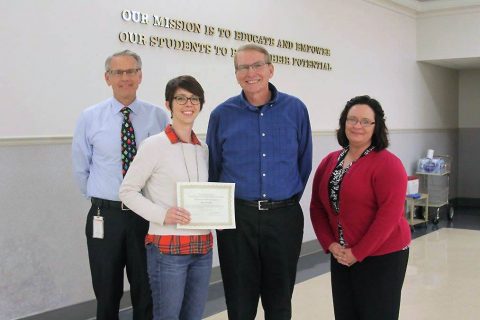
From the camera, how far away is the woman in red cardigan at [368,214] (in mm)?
2457

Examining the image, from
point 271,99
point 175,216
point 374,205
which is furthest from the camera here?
point 271,99

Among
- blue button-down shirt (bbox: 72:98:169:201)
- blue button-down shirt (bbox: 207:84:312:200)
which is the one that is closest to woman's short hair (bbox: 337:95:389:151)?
blue button-down shirt (bbox: 207:84:312:200)

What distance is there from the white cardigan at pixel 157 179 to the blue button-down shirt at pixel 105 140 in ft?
1.68

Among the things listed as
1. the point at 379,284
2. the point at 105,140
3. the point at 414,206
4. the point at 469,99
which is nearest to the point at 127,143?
the point at 105,140

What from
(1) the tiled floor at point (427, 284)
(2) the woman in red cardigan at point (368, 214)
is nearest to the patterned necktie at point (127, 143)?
(2) the woman in red cardigan at point (368, 214)

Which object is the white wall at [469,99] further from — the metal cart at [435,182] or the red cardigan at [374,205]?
the red cardigan at [374,205]

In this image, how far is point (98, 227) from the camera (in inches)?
117

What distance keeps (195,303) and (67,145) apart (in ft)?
5.93

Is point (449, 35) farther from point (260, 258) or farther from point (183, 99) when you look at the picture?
point (183, 99)

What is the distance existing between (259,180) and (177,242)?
505 millimetres

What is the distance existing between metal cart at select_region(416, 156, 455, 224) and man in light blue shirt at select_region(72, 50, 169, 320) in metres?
5.97

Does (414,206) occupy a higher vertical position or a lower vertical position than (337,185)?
lower

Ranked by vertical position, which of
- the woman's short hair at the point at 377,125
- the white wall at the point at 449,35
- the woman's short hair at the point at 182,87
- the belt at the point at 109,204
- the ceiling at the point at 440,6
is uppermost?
the ceiling at the point at 440,6

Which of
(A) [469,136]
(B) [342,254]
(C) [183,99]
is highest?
(C) [183,99]
